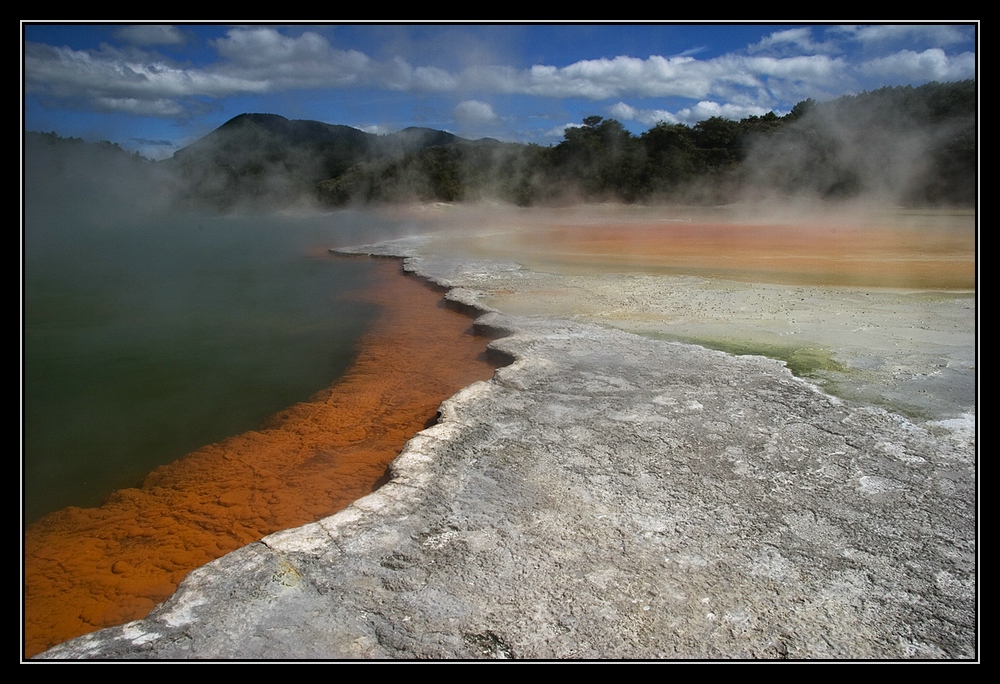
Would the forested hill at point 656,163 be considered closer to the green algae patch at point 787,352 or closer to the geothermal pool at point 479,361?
the geothermal pool at point 479,361

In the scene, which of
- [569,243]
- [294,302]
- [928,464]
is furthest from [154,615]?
[569,243]

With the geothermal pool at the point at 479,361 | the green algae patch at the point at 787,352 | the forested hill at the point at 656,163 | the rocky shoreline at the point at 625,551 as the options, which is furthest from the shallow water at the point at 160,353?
the forested hill at the point at 656,163

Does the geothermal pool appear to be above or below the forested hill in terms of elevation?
below

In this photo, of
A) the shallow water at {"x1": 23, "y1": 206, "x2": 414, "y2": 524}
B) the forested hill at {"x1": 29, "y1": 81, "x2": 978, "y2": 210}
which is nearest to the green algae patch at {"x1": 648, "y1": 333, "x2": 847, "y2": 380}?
the shallow water at {"x1": 23, "y1": 206, "x2": 414, "y2": 524}

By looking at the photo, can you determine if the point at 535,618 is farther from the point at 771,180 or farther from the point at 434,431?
the point at 771,180

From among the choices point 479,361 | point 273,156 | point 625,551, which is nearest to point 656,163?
point 273,156

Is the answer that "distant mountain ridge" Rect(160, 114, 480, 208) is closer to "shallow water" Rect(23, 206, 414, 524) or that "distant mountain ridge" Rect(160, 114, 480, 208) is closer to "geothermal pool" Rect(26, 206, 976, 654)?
"shallow water" Rect(23, 206, 414, 524)

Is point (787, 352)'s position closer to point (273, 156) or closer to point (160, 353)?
point (160, 353)

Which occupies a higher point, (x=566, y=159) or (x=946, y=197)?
(x=566, y=159)
